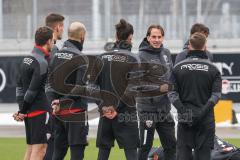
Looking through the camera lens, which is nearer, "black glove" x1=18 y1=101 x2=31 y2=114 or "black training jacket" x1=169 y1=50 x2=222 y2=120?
"black training jacket" x1=169 y1=50 x2=222 y2=120

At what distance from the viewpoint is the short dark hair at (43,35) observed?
886 cm

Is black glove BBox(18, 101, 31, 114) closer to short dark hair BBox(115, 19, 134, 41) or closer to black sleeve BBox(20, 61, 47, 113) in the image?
black sleeve BBox(20, 61, 47, 113)

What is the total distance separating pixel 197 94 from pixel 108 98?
3.68 ft

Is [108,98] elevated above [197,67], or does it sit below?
below

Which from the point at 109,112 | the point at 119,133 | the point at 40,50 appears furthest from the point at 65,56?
the point at 119,133

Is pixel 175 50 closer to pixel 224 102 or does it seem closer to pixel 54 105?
pixel 224 102


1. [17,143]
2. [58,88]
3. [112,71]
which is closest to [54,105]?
[58,88]

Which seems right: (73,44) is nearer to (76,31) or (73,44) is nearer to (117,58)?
(76,31)

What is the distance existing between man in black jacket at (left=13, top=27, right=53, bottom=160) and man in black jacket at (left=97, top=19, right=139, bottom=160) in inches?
30.4

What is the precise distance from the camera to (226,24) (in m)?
20.4

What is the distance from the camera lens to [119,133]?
873 centimetres

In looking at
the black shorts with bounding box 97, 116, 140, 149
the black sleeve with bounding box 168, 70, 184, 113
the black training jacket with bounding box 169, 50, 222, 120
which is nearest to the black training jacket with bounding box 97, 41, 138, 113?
the black shorts with bounding box 97, 116, 140, 149

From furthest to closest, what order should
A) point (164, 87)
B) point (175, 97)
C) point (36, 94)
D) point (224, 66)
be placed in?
point (224, 66) < point (164, 87) < point (36, 94) < point (175, 97)

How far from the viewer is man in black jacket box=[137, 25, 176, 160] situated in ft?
30.9
